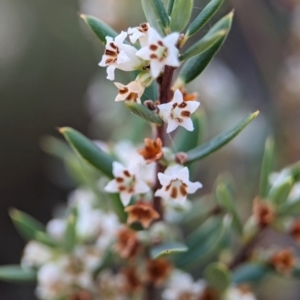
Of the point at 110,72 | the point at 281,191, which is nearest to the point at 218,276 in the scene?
the point at 281,191

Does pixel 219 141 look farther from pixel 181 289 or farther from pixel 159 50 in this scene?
pixel 181 289

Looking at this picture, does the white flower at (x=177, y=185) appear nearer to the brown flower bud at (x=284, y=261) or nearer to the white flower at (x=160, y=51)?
the white flower at (x=160, y=51)

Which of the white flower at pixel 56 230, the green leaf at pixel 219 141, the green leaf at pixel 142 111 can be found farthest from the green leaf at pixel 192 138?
the white flower at pixel 56 230

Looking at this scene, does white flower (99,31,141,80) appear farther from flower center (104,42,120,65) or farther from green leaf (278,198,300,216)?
green leaf (278,198,300,216)

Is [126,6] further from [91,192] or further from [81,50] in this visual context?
[81,50]

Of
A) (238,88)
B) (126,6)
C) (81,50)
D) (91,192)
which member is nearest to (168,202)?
(91,192)

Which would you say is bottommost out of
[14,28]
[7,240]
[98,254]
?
[98,254]

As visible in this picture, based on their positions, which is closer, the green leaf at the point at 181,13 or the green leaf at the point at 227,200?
the green leaf at the point at 181,13

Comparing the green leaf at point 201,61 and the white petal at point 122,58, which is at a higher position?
the green leaf at point 201,61
